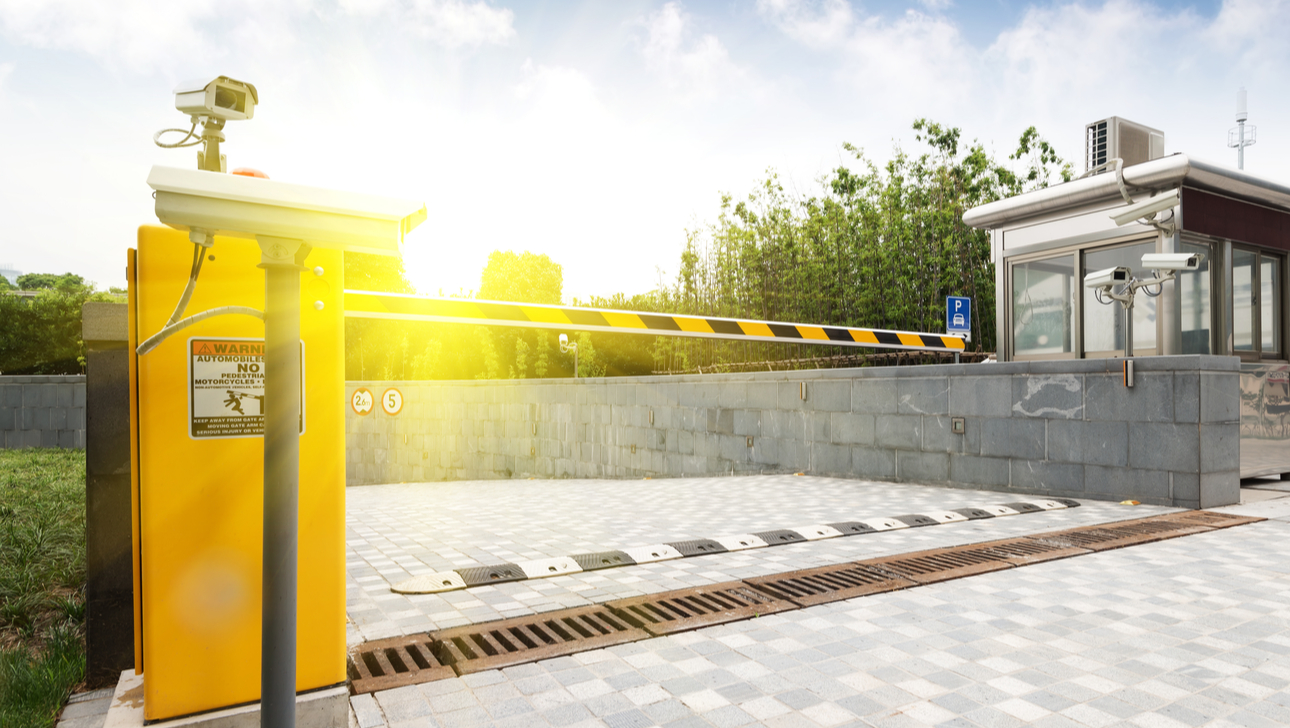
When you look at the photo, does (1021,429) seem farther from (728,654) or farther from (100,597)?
(100,597)

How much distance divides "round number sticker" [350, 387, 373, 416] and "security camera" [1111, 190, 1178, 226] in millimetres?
16821

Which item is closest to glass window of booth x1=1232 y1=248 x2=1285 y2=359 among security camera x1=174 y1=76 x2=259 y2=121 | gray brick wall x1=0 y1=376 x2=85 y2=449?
security camera x1=174 y1=76 x2=259 y2=121

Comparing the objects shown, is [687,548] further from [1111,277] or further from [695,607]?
[1111,277]

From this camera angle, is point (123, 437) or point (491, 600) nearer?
point (123, 437)

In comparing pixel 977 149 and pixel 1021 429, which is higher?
pixel 977 149

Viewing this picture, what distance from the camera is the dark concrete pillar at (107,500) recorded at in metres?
2.70

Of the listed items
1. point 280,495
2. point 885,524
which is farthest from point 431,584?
point 885,524

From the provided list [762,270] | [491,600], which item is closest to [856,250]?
[762,270]

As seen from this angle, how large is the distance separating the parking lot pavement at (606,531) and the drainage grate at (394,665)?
140mm

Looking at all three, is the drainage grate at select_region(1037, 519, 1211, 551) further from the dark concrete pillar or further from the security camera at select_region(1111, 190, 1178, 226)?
the dark concrete pillar

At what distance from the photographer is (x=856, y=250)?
45.7 ft

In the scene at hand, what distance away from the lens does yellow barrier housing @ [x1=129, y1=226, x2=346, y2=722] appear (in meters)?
1.95

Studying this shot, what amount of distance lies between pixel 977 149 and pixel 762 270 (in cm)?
634

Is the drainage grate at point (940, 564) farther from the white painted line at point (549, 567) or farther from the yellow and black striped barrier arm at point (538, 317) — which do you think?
the yellow and black striped barrier arm at point (538, 317)
